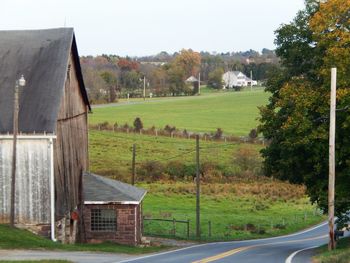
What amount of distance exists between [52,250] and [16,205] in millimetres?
5267

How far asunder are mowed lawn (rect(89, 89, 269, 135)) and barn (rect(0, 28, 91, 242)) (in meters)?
60.2

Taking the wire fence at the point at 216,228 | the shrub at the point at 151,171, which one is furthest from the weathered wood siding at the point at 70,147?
the shrub at the point at 151,171

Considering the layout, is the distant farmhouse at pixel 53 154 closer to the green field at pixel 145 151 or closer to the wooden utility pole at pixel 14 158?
the wooden utility pole at pixel 14 158

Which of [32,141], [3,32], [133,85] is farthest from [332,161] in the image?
[133,85]

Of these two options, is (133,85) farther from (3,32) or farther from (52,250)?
(52,250)

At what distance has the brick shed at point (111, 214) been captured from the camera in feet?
117

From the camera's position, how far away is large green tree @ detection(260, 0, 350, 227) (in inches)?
1207

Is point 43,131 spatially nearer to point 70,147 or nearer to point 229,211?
point 70,147

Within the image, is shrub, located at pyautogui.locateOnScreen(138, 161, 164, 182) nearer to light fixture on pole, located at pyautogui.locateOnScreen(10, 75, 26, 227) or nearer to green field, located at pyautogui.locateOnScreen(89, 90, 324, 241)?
green field, located at pyautogui.locateOnScreen(89, 90, 324, 241)

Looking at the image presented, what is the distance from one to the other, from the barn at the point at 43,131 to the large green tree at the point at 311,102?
9.14 meters

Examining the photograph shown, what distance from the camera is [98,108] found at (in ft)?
402

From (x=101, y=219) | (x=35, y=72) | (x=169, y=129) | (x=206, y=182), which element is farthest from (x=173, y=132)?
(x=35, y=72)

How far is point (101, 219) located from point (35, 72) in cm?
791

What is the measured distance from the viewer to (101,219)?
36438 mm
